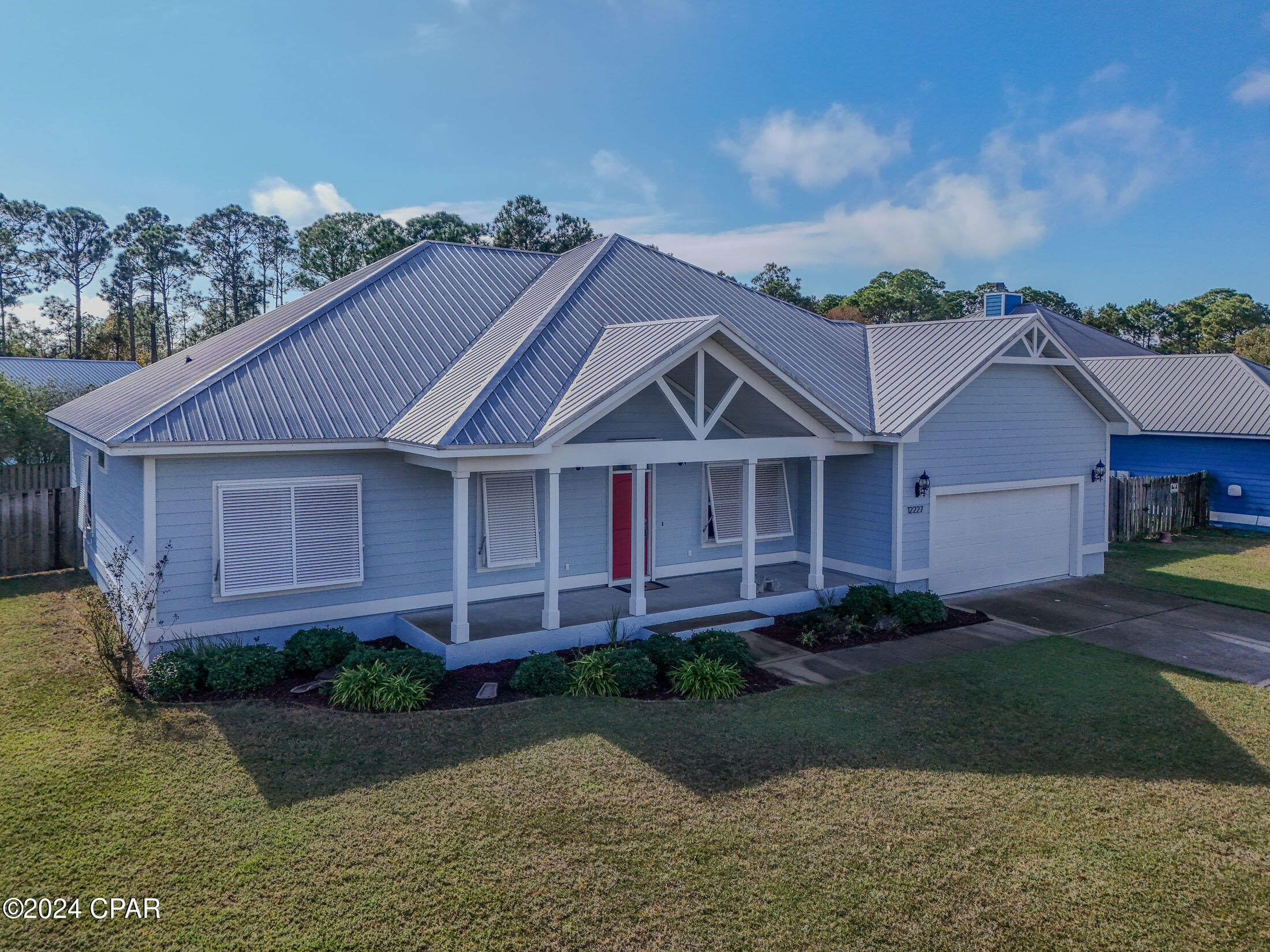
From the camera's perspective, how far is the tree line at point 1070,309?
6019 cm

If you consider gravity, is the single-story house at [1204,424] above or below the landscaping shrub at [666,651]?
above

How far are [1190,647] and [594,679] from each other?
9.28 m

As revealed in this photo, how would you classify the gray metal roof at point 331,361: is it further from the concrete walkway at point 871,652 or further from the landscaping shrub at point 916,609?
the landscaping shrub at point 916,609

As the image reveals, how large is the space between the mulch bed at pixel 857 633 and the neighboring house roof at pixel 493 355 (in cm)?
335

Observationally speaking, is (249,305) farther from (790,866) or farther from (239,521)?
(790,866)

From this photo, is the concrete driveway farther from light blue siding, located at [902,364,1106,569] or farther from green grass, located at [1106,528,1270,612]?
light blue siding, located at [902,364,1106,569]

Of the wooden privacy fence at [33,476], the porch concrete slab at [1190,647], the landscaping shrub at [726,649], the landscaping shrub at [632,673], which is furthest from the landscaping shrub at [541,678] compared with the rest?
the wooden privacy fence at [33,476]

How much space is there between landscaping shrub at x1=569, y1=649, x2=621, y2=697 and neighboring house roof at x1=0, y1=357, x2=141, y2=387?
1223 inches

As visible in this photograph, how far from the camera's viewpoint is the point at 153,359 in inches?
2520

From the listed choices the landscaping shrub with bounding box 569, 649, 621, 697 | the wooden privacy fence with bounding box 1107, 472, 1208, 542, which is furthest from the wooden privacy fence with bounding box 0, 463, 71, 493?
the wooden privacy fence with bounding box 1107, 472, 1208, 542

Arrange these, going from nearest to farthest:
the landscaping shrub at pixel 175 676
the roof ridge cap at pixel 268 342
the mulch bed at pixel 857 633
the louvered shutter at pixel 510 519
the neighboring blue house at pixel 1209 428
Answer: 1. the landscaping shrub at pixel 175 676
2. the roof ridge cap at pixel 268 342
3. the mulch bed at pixel 857 633
4. the louvered shutter at pixel 510 519
5. the neighboring blue house at pixel 1209 428

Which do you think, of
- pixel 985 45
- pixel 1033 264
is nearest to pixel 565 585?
pixel 985 45

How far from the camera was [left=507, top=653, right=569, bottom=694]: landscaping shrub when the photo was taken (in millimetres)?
10195

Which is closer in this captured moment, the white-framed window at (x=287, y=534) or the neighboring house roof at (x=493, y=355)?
the white-framed window at (x=287, y=534)
